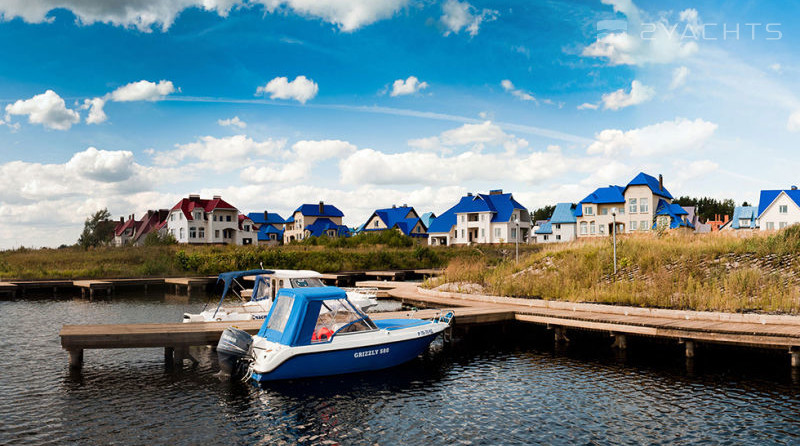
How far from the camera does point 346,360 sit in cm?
1411

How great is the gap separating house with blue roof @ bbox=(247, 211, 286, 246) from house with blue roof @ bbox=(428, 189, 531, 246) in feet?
121

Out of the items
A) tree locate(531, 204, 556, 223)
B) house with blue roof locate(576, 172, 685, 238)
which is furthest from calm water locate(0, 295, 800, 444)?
tree locate(531, 204, 556, 223)


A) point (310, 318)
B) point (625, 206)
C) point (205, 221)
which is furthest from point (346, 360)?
point (205, 221)

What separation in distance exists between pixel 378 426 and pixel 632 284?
44.7 feet

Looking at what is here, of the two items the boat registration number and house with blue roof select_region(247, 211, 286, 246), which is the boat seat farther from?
house with blue roof select_region(247, 211, 286, 246)

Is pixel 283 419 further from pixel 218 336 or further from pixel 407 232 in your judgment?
pixel 407 232

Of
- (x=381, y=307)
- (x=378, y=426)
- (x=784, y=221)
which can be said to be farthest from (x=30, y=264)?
(x=784, y=221)

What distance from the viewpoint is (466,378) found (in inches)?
575

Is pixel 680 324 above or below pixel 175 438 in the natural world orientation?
above

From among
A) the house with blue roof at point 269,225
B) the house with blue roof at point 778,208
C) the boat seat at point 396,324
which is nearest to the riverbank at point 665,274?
the boat seat at point 396,324

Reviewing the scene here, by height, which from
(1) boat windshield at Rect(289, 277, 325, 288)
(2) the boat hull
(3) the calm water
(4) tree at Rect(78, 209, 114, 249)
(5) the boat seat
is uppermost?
(4) tree at Rect(78, 209, 114, 249)

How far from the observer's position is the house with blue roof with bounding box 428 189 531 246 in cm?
7525

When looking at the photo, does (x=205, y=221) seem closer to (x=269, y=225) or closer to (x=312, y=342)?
(x=269, y=225)

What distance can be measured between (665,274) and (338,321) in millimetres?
12768
